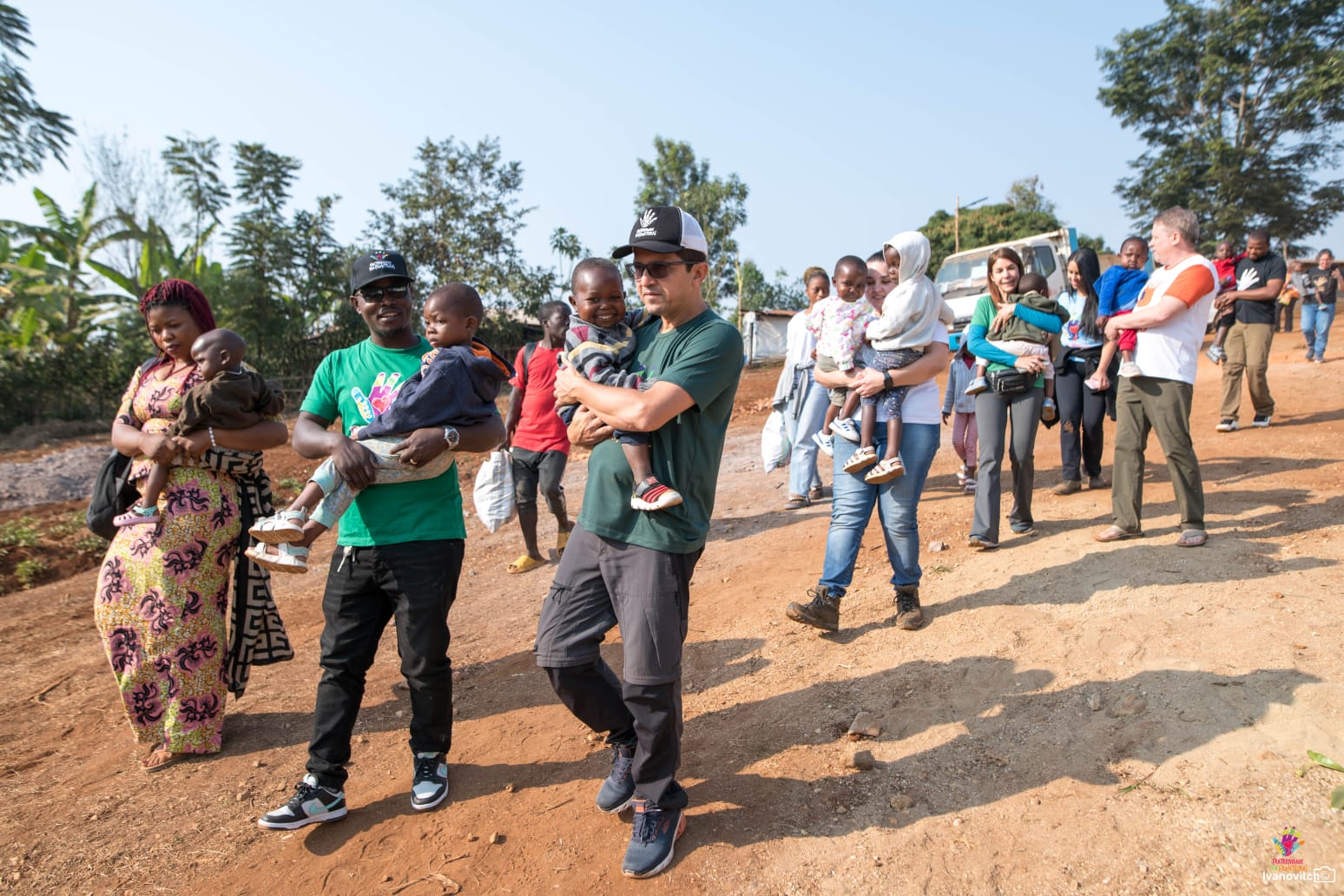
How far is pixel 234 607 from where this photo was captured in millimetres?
3824

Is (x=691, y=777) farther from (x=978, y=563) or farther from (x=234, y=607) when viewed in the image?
(x=978, y=563)

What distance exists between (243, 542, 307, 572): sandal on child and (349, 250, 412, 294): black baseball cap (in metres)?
1.00

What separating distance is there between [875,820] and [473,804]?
1.52 m

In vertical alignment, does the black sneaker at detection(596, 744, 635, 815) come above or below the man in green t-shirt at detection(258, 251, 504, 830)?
below

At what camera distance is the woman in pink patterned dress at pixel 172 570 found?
141 inches

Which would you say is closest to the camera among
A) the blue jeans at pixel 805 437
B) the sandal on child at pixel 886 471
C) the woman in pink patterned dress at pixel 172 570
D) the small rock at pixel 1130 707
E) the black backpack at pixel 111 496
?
the small rock at pixel 1130 707

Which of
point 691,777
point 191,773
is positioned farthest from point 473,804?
point 191,773

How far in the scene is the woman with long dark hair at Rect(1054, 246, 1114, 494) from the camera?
21.5 feet

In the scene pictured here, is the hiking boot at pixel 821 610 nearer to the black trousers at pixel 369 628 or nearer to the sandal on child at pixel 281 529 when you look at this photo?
the black trousers at pixel 369 628

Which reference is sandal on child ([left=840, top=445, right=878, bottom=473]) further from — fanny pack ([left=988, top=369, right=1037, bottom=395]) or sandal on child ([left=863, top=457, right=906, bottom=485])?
fanny pack ([left=988, top=369, right=1037, bottom=395])

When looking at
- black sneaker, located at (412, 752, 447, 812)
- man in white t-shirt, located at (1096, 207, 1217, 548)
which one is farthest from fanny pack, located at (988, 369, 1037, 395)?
black sneaker, located at (412, 752, 447, 812)

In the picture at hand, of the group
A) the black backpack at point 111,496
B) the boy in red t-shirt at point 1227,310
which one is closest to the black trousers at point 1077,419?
the boy in red t-shirt at point 1227,310

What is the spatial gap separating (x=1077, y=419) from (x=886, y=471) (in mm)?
3329

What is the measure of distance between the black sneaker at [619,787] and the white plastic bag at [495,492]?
184 centimetres
